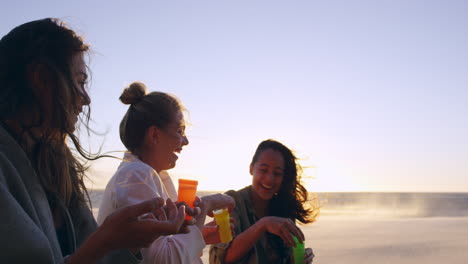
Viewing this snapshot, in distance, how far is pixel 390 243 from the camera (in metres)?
8.29

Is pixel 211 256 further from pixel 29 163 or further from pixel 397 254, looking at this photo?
pixel 397 254

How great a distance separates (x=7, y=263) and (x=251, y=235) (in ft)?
6.78

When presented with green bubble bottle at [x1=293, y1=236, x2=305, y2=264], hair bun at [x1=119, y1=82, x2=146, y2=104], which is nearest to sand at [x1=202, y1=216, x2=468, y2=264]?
green bubble bottle at [x1=293, y1=236, x2=305, y2=264]

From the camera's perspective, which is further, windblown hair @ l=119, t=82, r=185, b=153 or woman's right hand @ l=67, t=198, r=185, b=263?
windblown hair @ l=119, t=82, r=185, b=153

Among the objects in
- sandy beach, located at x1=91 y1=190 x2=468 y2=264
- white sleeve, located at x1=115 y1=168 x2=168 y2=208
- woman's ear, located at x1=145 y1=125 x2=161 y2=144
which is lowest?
sandy beach, located at x1=91 y1=190 x2=468 y2=264

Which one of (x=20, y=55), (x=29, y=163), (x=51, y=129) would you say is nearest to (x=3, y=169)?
(x=29, y=163)

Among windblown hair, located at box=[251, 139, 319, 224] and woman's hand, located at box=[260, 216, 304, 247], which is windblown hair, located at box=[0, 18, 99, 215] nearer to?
woman's hand, located at box=[260, 216, 304, 247]

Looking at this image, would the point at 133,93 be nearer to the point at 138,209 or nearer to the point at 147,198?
the point at 147,198

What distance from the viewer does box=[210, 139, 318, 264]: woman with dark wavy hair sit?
119 inches

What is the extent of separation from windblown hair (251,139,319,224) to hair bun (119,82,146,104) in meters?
1.51

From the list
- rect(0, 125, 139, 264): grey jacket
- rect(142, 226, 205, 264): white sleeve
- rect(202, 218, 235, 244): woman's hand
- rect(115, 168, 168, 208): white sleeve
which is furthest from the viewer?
rect(202, 218, 235, 244): woman's hand

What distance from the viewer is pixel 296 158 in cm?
399

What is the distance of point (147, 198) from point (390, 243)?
7394 mm

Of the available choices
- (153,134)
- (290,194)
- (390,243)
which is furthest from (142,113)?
(390,243)
